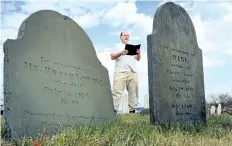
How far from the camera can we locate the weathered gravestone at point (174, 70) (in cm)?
588

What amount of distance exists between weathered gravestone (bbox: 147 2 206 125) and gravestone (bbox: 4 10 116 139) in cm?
104

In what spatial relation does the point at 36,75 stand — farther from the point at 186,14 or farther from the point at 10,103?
the point at 186,14

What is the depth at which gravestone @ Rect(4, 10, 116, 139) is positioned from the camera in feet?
16.7

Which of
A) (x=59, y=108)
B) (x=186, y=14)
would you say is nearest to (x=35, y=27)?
(x=59, y=108)

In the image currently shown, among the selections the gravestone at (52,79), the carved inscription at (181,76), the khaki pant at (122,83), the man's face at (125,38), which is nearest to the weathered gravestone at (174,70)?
the carved inscription at (181,76)

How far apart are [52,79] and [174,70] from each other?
195 centimetres

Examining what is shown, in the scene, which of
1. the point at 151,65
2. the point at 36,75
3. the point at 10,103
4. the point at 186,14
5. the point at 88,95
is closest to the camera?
the point at 10,103

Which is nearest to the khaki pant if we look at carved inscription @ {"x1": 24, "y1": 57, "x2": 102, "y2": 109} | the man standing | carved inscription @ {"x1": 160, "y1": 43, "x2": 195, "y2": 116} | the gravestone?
the man standing

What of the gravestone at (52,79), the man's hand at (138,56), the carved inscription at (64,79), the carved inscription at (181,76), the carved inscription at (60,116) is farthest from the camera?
the man's hand at (138,56)

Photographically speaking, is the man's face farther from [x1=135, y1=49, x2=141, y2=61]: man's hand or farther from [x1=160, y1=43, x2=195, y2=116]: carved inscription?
[x1=160, y1=43, x2=195, y2=116]: carved inscription

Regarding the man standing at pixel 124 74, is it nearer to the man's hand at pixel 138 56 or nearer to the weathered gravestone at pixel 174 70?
the man's hand at pixel 138 56

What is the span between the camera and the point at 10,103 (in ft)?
16.3

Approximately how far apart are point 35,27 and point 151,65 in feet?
5.77

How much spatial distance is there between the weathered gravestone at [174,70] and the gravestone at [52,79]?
3.42 ft
